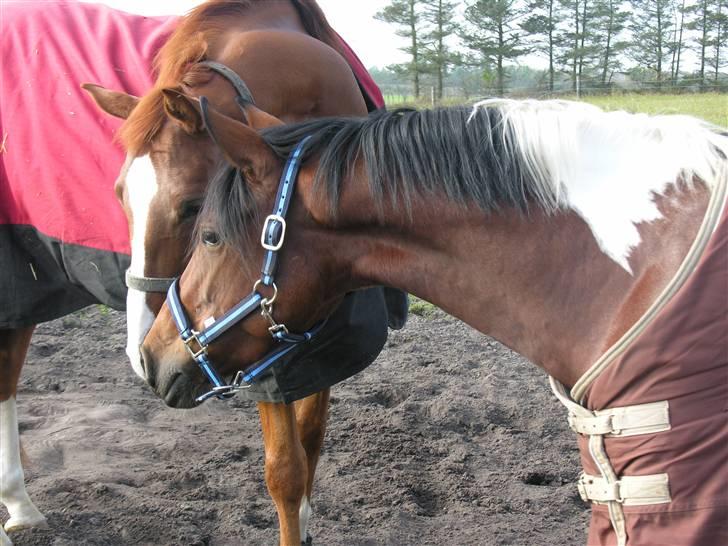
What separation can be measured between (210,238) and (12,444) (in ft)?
6.80

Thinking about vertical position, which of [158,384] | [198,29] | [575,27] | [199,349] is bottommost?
[575,27]

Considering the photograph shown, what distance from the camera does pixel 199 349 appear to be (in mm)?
1825

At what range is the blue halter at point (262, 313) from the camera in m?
1.68

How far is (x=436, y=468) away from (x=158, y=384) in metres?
1.82

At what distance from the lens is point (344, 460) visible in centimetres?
360

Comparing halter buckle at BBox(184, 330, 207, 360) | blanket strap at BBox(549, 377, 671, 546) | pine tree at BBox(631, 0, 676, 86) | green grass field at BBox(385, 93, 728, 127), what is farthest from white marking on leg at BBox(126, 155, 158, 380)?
pine tree at BBox(631, 0, 676, 86)

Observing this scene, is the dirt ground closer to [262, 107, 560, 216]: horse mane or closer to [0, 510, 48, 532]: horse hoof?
[0, 510, 48, 532]: horse hoof

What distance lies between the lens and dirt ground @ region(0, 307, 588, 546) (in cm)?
302

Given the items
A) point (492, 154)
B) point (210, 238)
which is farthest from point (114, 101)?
point (492, 154)

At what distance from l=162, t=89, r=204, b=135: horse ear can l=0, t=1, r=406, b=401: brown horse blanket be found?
67 centimetres

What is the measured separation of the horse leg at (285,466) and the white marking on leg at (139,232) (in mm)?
617

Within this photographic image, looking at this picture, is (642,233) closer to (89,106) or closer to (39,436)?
(89,106)

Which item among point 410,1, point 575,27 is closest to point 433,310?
point 575,27

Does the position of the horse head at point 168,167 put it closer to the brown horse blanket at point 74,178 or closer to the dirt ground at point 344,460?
the brown horse blanket at point 74,178
